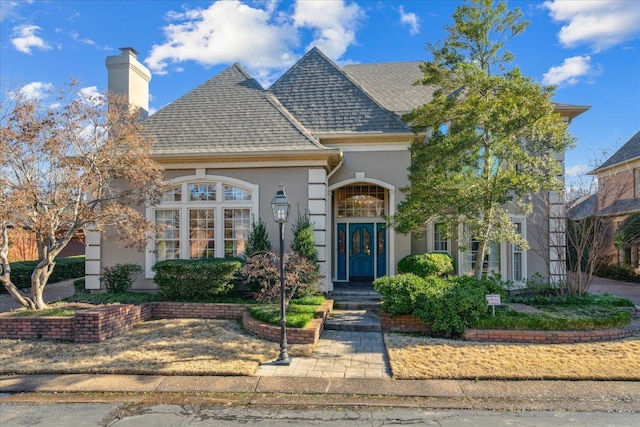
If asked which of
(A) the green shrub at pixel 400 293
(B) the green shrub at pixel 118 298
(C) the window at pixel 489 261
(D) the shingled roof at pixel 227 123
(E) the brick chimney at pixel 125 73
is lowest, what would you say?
(B) the green shrub at pixel 118 298

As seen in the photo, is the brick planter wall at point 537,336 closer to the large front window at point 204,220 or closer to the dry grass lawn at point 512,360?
the dry grass lawn at point 512,360

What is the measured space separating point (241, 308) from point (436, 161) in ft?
19.2

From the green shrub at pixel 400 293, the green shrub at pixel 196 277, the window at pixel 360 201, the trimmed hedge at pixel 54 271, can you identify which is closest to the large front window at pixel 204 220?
the green shrub at pixel 196 277

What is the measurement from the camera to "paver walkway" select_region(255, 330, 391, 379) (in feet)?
20.1

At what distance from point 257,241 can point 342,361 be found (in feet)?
14.0

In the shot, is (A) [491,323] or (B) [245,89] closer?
(A) [491,323]

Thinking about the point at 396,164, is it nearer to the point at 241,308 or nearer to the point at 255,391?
the point at 241,308

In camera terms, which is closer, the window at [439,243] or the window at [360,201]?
the window at [439,243]

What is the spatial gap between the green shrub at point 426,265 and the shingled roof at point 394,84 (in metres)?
4.75

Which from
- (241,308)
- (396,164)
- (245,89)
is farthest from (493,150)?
(245,89)

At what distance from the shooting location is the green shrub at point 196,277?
31.0 feet

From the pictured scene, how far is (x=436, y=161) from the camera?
31.3 feet

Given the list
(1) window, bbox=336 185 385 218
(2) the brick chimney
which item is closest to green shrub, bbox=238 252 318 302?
(1) window, bbox=336 185 385 218

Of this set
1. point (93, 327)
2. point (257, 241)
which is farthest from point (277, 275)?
point (93, 327)
